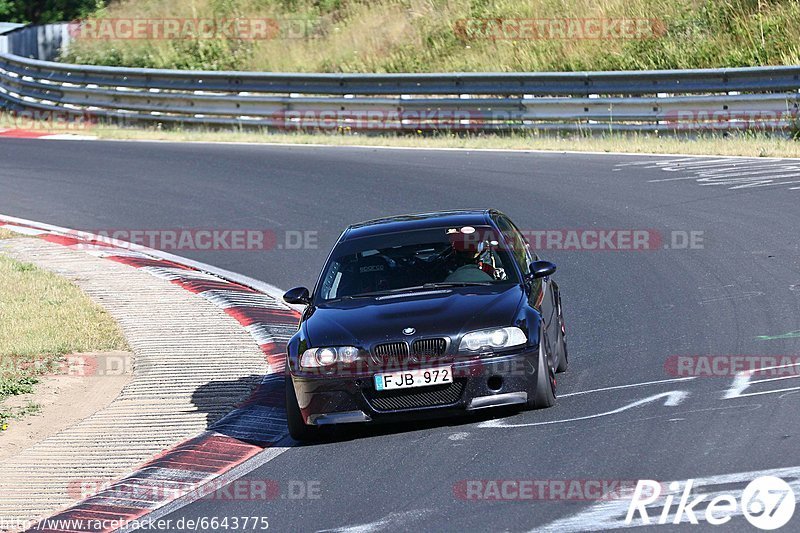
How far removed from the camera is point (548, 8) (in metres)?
30.8

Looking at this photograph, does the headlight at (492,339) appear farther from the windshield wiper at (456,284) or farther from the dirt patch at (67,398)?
the dirt patch at (67,398)

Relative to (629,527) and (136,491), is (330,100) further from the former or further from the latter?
(629,527)

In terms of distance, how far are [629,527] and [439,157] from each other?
1555 centimetres

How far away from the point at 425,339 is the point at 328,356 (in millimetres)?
665

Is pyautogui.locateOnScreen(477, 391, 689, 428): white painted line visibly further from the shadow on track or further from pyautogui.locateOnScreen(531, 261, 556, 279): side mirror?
pyautogui.locateOnScreen(531, 261, 556, 279): side mirror

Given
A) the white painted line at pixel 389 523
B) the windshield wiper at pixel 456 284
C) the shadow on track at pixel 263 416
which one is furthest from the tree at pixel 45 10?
the white painted line at pixel 389 523

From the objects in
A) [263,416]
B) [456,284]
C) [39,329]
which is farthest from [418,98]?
[263,416]

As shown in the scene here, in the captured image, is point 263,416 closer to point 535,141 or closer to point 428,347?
point 428,347

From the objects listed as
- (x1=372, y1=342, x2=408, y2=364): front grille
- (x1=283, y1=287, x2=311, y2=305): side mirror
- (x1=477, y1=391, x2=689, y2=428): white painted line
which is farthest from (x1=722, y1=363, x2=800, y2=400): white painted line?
(x1=283, y1=287, x2=311, y2=305): side mirror

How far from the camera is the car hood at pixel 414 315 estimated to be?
8172 mm

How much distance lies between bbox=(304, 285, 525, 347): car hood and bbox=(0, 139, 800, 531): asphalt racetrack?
656 millimetres

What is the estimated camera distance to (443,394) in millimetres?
7988

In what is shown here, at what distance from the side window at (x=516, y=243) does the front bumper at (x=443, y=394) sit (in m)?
1.40

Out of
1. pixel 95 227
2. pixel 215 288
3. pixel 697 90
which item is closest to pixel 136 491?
pixel 215 288
